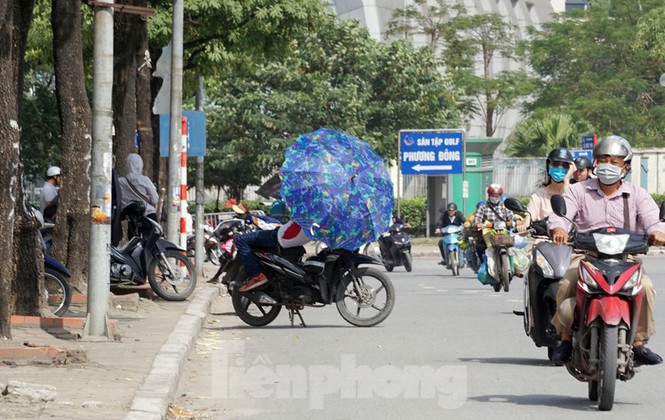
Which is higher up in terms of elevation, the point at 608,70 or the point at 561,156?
the point at 608,70

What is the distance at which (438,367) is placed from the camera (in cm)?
1129

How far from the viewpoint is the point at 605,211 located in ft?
30.1

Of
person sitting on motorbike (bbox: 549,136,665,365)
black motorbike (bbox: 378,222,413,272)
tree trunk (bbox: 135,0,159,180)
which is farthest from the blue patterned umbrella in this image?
black motorbike (bbox: 378,222,413,272)

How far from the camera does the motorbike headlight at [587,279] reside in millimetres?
8586

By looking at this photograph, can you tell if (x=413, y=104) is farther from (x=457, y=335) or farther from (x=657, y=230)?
(x=657, y=230)

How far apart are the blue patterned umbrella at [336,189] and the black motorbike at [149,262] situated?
10.4ft

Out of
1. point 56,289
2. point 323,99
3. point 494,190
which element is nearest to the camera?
point 56,289

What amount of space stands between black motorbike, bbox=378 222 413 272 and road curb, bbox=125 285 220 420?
537 inches

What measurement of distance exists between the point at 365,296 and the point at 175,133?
26.1 ft

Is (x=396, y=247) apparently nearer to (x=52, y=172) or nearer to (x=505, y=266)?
(x=52, y=172)

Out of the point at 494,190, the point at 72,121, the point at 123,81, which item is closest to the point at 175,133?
the point at 123,81

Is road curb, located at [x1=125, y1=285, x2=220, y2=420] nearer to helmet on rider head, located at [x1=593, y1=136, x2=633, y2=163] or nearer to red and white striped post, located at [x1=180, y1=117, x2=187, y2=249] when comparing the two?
helmet on rider head, located at [x1=593, y1=136, x2=633, y2=163]

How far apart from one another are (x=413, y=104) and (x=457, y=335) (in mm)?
39465

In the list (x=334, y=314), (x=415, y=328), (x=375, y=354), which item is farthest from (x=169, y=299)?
(x=375, y=354)
